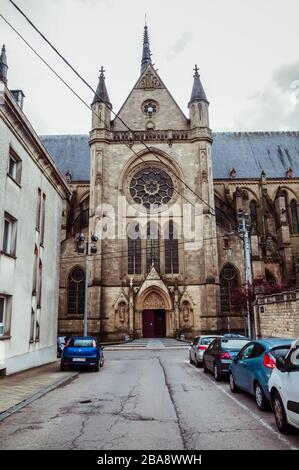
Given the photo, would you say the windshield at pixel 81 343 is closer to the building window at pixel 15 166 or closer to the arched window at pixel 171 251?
the building window at pixel 15 166

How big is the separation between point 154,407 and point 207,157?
92.2 feet

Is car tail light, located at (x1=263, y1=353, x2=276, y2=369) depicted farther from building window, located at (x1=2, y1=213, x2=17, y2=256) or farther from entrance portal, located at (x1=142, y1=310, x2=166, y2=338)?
entrance portal, located at (x1=142, y1=310, x2=166, y2=338)

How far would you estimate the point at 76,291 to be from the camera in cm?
3356

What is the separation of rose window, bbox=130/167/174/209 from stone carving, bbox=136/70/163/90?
792 centimetres

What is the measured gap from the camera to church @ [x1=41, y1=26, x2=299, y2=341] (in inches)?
1225

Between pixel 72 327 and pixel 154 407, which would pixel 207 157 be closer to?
pixel 72 327

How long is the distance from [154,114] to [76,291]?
17.2m

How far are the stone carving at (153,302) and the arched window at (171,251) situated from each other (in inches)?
88.8

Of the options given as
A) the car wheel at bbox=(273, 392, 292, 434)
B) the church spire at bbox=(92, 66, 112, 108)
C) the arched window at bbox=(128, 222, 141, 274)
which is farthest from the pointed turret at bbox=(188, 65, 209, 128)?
the car wheel at bbox=(273, 392, 292, 434)

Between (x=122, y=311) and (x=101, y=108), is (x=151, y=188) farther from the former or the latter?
(x=122, y=311)

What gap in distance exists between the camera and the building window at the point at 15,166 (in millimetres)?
14262

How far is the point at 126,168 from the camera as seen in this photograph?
112 feet

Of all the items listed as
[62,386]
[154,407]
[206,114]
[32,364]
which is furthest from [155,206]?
[154,407]

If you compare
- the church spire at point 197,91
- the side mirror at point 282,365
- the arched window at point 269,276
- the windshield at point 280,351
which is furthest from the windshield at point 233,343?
the church spire at point 197,91
